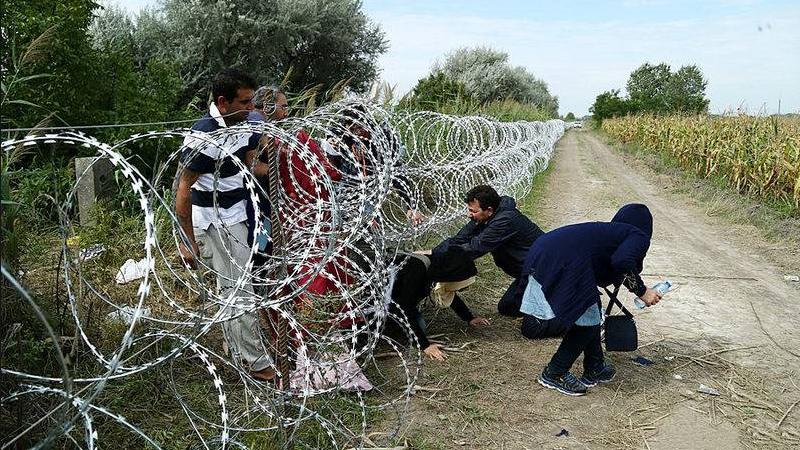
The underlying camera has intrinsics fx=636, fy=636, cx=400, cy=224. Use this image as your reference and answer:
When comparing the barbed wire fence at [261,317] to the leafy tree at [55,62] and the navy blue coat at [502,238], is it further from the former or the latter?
the leafy tree at [55,62]

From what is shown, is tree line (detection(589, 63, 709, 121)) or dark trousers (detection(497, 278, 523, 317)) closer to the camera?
dark trousers (detection(497, 278, 523, 317))

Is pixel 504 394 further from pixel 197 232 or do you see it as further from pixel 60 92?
pixel 60 92

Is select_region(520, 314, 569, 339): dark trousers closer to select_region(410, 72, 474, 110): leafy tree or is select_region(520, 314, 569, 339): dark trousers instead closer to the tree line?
select_region(410, 72, 474, 110): leafy tree

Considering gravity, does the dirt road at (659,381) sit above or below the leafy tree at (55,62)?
below

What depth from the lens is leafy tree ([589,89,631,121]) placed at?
55562 millimetres

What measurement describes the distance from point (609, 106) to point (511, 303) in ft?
190

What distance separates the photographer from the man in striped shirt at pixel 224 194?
10.6 feet

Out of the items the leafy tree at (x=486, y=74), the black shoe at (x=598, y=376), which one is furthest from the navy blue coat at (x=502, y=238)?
the leafy tree at (x=486, y=74)

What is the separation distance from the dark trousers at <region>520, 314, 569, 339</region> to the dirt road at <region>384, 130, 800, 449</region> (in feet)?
0.87

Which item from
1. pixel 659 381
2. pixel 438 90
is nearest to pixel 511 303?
pixel 659 381

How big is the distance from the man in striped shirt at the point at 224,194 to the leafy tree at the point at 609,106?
A: 53272mm

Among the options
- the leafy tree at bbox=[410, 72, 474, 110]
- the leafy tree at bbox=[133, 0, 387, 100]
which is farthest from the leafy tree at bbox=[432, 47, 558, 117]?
the leafy tree at bbox=[133, 0, 387, 100]

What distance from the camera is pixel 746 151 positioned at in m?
12.3

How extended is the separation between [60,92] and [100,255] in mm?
2003
